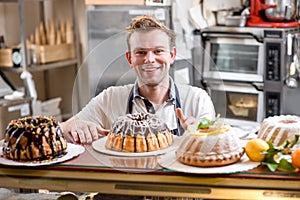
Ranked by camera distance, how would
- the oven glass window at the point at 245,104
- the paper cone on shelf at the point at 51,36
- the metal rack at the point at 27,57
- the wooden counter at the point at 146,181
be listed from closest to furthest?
the wooden counter at the point at 146,181
the oven glass window at the point at 245,104
the metal rack at the point at 27,57
the paper cone on shelf at the point at 51,36

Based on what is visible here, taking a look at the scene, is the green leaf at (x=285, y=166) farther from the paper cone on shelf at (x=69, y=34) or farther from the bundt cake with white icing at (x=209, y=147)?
the paper cone on shelf at (x=69, y=34)

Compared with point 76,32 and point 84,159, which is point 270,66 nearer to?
point 76,32

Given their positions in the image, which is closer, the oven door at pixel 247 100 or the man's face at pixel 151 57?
the man's face at pixel 151 57

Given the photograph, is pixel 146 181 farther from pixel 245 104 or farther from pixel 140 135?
pixel 245 104

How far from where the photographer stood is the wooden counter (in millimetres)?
1284

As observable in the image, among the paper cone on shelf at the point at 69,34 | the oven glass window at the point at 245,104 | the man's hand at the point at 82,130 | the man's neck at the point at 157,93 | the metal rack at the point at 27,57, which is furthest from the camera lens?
the paper cone on shelf at the point at 69,34

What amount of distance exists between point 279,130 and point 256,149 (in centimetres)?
12

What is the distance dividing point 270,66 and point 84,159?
2.41 meters

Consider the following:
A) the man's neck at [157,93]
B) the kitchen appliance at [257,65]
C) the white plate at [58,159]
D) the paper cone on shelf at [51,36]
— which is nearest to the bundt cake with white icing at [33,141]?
the white plate at [58,159]

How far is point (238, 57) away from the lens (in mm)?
3822

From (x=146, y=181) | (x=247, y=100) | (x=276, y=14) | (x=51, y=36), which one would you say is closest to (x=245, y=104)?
(x=247, y=100)

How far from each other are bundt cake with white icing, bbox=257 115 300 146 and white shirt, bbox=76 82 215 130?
180 millimetres

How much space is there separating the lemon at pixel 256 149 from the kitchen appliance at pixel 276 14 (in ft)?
7.79

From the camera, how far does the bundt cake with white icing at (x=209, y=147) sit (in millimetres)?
1351
